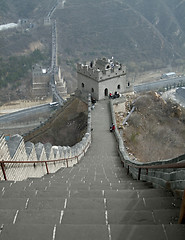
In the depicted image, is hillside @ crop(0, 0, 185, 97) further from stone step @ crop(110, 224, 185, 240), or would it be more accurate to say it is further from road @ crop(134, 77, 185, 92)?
stone step @ crop(110, 224, 185, 240)

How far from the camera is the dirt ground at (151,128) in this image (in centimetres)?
2055

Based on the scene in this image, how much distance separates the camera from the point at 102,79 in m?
23.3

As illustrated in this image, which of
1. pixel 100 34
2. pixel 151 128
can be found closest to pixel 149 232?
pixel 151 128

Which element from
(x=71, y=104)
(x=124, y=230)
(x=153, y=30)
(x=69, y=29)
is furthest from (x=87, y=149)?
(x=153, y=30)

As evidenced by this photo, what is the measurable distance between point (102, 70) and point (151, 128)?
758 centimetres

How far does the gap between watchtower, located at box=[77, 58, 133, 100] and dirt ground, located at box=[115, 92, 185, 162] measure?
1.96 meters

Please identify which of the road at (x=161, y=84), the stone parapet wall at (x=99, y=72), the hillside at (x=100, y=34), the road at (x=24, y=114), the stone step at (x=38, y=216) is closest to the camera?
the stone step at (x=38, y=216)

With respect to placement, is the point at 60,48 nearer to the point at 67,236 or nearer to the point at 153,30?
the point at 153,30

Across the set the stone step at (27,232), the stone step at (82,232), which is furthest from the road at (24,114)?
the stone step at (82,232)

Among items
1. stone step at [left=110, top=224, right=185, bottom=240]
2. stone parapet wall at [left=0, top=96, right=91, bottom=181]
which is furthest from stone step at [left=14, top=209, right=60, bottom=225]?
stone parapet wall at [left=0, top=96, right=91, bottom=181]

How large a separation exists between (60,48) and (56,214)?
93.0 metres

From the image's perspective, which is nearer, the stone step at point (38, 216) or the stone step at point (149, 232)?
the stone step at point (149, 232)

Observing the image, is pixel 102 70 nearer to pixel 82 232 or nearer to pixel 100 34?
pixel 82 232

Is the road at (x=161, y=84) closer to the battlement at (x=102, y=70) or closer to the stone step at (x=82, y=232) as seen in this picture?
the battlement at (x=102, y=70)
